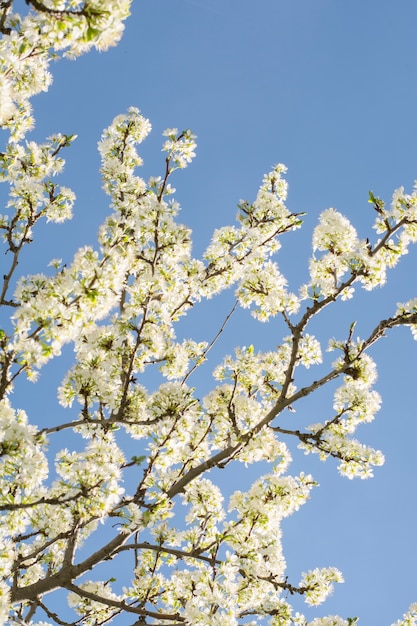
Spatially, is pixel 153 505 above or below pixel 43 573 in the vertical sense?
below

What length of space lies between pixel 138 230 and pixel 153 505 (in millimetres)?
4191

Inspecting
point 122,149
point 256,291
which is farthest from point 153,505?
point 122,149

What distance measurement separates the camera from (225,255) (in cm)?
968

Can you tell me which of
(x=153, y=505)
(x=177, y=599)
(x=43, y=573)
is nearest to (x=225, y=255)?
(x=153, y=505)

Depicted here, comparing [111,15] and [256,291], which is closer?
[111,15]

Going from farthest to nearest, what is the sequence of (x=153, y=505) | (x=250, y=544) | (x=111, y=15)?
1. (x=250, y=544)
2. (x=153, y=505)
3. (x=111, y=15)

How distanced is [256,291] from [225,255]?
87cm

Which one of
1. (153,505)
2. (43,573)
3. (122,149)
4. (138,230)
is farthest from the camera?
(122,149)

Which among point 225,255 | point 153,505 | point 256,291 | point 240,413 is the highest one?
point 225,255

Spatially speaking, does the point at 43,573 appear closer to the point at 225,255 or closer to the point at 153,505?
the point at 153,505

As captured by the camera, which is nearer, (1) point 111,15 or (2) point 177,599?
(1) point 111,15

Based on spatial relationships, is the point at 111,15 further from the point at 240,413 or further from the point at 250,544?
the point at 250,544

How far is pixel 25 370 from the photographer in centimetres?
567

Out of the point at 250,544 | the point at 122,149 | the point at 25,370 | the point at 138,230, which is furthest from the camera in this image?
the point at 122,149
